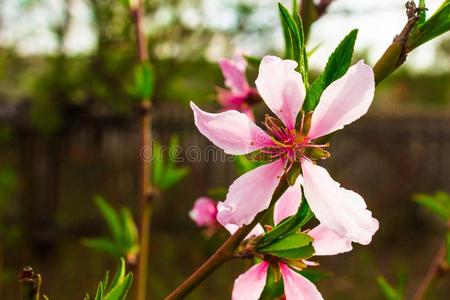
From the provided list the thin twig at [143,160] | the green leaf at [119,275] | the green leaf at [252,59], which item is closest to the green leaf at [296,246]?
the green leaf at [119,275]

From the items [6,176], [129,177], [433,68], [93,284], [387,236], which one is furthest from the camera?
[433,68]

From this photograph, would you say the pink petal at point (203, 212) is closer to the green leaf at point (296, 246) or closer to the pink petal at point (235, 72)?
the pink petal at point (235, 72)

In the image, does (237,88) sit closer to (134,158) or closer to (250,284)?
(250,284)

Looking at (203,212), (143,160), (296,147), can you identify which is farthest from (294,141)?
(143,160)

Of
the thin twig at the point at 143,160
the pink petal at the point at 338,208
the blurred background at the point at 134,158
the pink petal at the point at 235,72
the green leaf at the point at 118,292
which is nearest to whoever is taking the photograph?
the pink petal at the point at 338,208

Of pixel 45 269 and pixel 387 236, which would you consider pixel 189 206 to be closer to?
pixel 45 269

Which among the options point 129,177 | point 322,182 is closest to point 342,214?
point 322,182

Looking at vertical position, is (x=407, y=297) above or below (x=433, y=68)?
below
